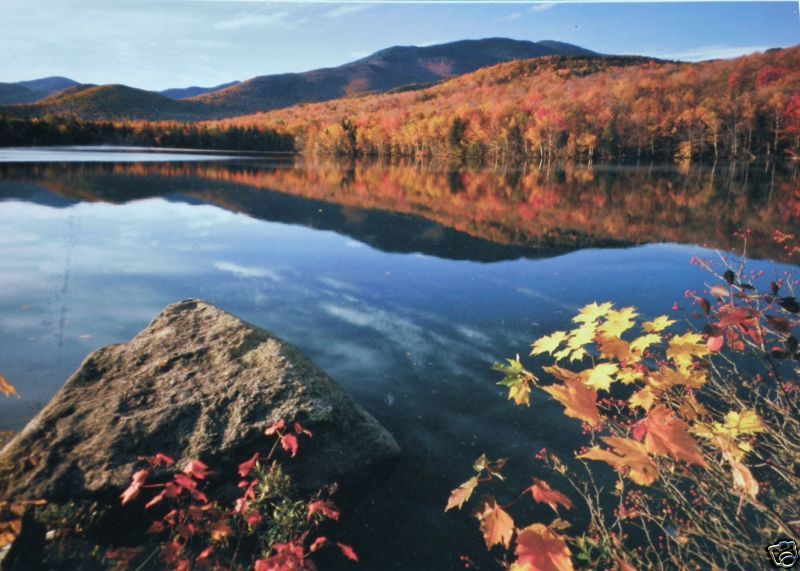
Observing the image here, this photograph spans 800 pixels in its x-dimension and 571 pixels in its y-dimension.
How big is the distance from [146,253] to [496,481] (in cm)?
1185

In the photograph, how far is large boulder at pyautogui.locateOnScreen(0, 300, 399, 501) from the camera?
11.9 ft

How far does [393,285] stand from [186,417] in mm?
6667

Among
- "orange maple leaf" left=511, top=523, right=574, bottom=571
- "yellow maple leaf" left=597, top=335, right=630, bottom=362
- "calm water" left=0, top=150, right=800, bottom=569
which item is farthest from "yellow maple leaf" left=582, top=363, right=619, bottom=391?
"calm water" left=0, top=150, right=800, bottom=569

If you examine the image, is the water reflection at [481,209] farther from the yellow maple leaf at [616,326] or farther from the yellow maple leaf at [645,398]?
the yellow maple leaf at [645,398]

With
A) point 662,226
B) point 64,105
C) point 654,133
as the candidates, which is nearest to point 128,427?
point 662,226

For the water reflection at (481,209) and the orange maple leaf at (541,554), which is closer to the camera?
the orange maple leaf at (541,554)

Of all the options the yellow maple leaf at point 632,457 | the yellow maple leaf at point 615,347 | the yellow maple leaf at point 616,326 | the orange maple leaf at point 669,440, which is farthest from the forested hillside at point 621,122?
the yellow maple leaf at point 632,457

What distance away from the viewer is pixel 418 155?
331ft

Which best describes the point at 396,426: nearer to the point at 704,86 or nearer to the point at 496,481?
the point at 496,481

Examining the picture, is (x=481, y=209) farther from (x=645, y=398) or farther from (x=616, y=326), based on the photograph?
(x=645, y=398)

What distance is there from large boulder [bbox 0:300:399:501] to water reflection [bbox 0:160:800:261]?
29.6 feet

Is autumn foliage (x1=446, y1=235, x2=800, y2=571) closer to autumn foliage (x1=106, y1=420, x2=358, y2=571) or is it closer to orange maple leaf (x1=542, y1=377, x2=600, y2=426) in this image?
orange maple leaf (x1=542, y1=377, x2=600, y2=426)

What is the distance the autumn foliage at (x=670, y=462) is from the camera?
6.72 ft

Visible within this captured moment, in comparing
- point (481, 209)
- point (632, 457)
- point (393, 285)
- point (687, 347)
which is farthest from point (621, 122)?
point (632, 457)
